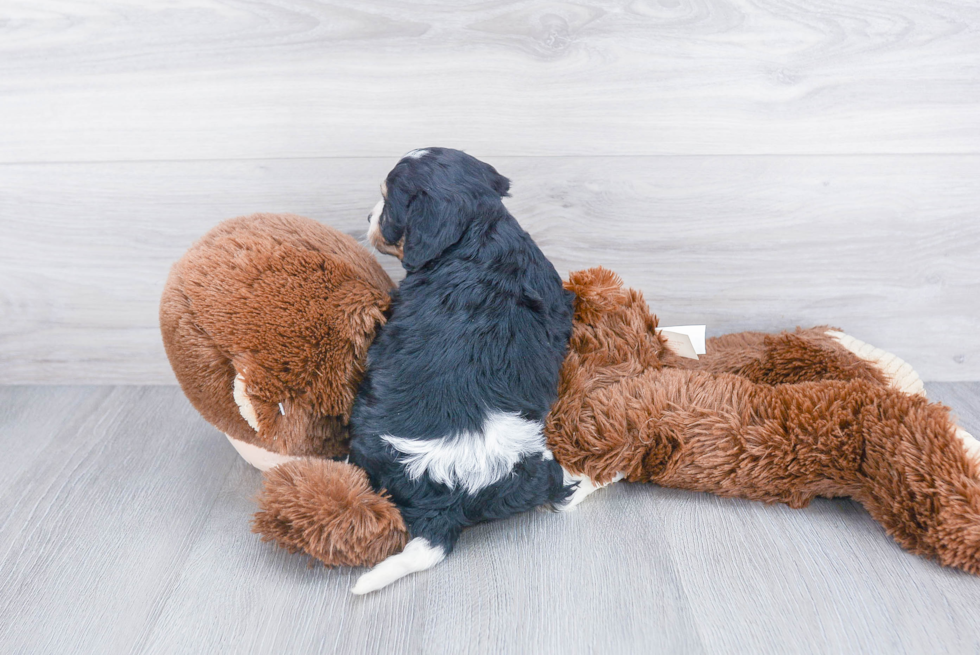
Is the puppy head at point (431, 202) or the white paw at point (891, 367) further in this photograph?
the white paw at point (891, 367)

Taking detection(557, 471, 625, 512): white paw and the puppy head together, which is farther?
detection(557, 471, 625, 512): white paw

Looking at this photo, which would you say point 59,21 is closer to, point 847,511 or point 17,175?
point 17,175

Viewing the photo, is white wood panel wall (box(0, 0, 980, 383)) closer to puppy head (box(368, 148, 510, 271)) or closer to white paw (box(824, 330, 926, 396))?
white paw (box(824, 330, 926, 396))

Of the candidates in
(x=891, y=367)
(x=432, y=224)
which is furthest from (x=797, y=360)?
(x=432, y=224)

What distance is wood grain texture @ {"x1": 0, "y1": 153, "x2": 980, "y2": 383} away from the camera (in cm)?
110

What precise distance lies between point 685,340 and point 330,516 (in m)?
0.58

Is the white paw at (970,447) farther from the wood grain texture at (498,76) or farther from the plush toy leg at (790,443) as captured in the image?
the wood grain texture at (498,76)

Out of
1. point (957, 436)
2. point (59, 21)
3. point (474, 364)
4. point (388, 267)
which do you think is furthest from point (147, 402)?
point (957, 436)

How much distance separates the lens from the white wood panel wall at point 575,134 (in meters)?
1.03

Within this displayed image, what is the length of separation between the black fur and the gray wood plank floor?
85mm

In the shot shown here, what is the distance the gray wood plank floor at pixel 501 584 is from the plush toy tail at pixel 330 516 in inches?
1.8

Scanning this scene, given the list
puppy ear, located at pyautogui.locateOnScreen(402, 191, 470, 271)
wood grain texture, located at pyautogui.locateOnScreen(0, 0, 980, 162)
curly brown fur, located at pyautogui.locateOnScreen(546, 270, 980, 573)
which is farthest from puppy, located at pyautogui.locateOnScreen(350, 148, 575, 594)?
wood grain texture, located at pyautogui.locateOnScreen(0, 0, 980, 162)

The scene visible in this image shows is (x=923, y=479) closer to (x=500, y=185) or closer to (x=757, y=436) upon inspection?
(x=757, y=436)

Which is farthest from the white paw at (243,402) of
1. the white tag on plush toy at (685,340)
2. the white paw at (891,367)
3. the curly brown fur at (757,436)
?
the white paw at (891,367)
